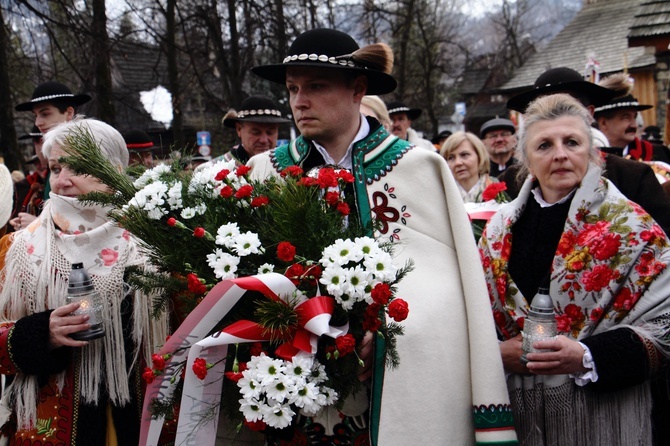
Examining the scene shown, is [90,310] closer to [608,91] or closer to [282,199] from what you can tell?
[282,199]

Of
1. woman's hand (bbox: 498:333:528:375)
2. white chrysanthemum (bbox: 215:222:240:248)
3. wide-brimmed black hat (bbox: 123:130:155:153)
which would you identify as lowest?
woman's hand (bbox: 498:333:528:375)

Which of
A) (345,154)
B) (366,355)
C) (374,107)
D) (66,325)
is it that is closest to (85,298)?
(66,325)

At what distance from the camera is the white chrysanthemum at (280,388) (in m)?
1.78

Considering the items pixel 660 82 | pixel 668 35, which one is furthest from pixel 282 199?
pixel 660 82

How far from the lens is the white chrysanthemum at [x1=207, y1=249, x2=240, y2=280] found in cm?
192

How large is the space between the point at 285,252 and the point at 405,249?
72 centimetres

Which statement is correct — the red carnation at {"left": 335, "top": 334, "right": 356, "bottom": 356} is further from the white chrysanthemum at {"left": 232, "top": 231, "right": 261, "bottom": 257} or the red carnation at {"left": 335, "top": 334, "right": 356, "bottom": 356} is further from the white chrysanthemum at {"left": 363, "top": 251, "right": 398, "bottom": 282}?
the white chrysanthemum at {"left": 232, "top": 231, "right": 261, "bottom": 257}

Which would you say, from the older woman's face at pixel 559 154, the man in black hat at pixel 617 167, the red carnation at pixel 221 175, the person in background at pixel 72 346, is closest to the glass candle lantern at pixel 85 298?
the person in background at pixel 72 346

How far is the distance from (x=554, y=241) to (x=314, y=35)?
1.27m

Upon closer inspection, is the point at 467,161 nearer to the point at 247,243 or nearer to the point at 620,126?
the point at 620,126

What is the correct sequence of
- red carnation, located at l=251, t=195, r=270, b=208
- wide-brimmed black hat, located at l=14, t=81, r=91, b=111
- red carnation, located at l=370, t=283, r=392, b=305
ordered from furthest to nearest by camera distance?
wide-brimmed black hat, located at l=14, t=81, r=91, b=111, red carnation, located at l=251, t=195, r=270, b=208, red carnation, located at l=370, t=283, r=392, b=305

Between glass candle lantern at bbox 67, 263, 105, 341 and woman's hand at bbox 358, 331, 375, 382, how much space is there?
98 cm

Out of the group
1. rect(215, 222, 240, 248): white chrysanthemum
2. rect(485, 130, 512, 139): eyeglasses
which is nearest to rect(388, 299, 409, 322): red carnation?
rect(215, 222, 240, 248): white chrysanthemum

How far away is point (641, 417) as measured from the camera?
246 cm
